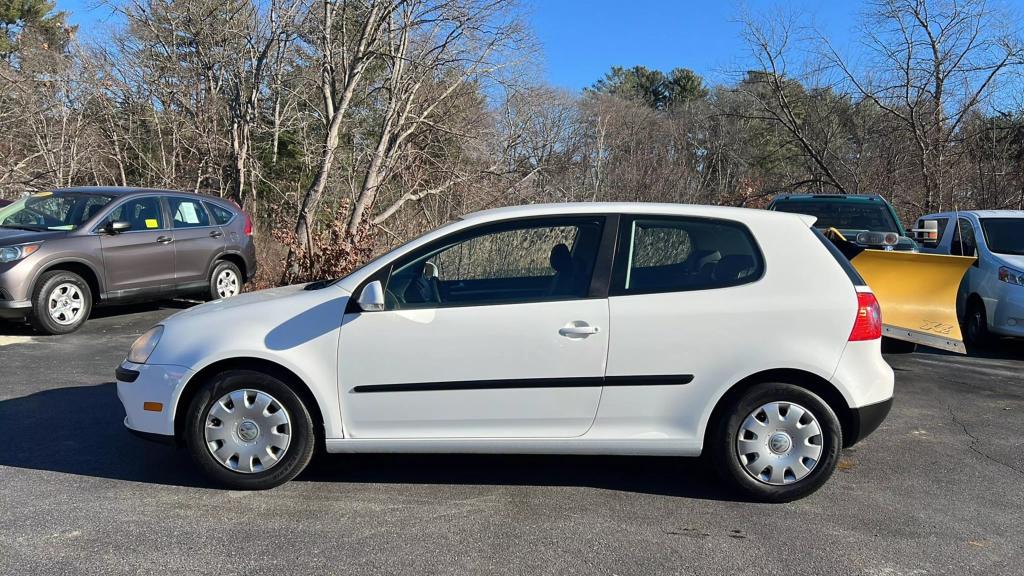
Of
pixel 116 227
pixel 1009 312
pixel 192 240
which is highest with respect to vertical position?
pixel 116 227

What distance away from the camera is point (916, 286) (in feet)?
21.3

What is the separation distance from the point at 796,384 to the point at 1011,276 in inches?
215

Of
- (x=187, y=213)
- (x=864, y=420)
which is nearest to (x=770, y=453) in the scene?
(x=864, y=420)

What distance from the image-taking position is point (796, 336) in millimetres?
4109

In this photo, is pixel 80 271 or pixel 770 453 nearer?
pixel 770 453

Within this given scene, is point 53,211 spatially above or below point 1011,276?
above

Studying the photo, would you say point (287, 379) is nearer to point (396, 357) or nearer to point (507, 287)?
point (396, 357)

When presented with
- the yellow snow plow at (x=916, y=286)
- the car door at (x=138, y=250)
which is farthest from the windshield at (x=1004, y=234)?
the car door at (x=138, y=250)

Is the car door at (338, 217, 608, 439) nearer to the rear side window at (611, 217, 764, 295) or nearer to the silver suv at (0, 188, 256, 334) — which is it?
the rear side window at (611, 217, 764, 295)

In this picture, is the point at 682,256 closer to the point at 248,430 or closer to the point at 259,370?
the point at 259,370

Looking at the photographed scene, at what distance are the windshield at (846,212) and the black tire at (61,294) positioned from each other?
8.52 metres

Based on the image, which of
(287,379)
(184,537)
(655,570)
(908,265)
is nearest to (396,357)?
(287,379)

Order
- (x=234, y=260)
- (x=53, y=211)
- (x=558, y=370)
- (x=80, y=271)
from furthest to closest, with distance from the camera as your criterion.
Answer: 1. (x=234, y=260)
2. (x=53, y=211)
3. (x=80, y=271)
4. (x=558, y=370)

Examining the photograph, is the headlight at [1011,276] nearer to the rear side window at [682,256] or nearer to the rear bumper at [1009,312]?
the rear bumper at [1009,312]
